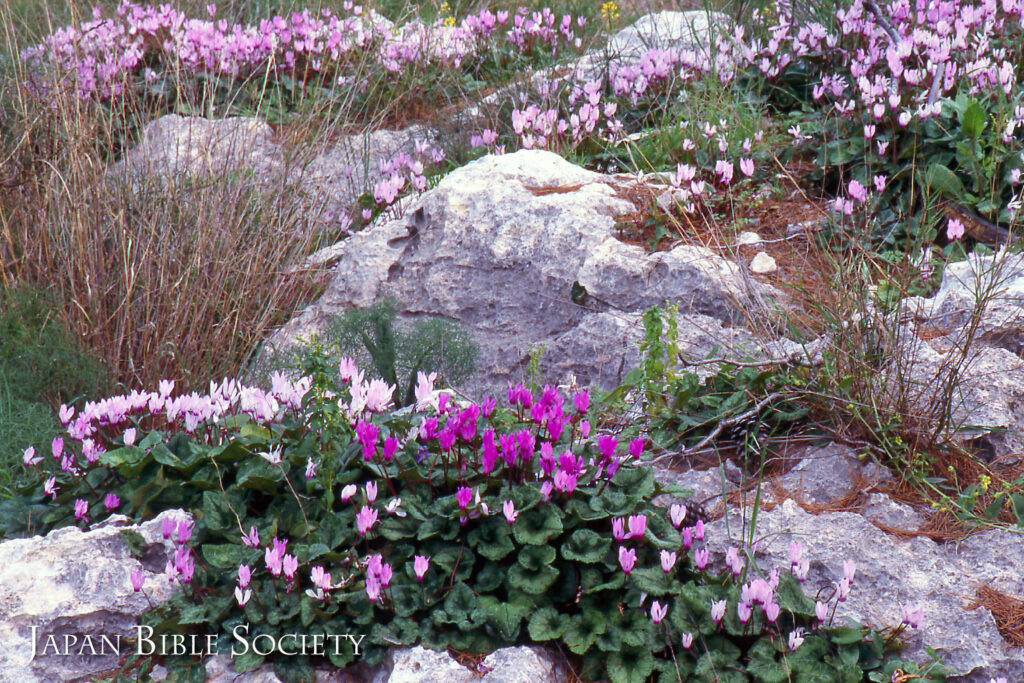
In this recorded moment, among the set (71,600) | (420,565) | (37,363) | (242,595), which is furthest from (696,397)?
(37,363)

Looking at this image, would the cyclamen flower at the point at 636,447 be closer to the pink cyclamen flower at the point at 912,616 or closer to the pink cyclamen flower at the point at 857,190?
the pink cyclamen flower at the point at 912,616

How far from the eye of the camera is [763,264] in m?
3.97

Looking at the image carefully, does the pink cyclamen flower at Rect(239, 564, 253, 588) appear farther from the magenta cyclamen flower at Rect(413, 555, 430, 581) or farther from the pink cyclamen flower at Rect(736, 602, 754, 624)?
the pink cyclamen flower at Rect(736, 602, 754, 624)

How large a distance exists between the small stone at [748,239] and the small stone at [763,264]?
0.53ft

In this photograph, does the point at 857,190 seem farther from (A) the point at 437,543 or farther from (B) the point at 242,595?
(B) the point at 242,595

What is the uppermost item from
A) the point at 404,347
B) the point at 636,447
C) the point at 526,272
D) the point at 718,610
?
the point at 636,447

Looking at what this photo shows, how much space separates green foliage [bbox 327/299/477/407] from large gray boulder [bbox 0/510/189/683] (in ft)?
4.49

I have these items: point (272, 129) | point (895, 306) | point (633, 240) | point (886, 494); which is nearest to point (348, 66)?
point (272, 129)

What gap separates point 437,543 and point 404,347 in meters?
1.60

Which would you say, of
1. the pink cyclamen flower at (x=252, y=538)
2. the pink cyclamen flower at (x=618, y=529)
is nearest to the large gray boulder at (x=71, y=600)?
the pink cyclamen flower at (x=252, y=538)

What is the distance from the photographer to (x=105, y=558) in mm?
2484

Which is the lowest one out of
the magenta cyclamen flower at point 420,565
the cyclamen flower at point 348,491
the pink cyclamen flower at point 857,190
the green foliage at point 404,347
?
the green foliage at point 404,347

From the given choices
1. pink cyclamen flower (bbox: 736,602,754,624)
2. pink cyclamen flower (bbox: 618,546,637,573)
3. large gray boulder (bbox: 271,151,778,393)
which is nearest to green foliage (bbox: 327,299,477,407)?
large gray boulder (bbox: 271,151,778,393)

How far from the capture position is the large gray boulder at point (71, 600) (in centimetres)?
231
